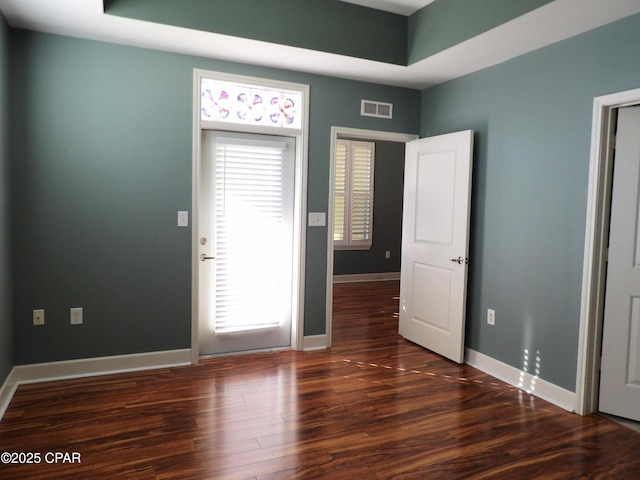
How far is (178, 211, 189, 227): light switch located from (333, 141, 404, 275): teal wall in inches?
168

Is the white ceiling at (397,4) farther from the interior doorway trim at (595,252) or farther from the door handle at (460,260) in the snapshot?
the door handle at (460,260)

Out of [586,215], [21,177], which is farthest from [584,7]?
[21,177]

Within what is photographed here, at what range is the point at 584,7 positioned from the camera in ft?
8.48

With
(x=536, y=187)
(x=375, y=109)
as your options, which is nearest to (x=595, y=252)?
(x=536, y=187)

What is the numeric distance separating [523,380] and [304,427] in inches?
70.3

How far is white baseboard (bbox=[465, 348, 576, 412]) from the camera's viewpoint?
316cm

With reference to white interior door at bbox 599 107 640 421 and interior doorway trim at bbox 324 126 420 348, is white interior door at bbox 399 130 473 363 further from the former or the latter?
white interior door at bbox 599 107 640 421

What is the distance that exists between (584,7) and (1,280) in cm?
392

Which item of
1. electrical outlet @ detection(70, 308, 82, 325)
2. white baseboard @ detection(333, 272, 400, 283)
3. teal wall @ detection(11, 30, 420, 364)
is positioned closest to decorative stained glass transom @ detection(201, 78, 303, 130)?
teal wall @ detection(11, 30, 420, 364)

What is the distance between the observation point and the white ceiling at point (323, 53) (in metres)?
2.72

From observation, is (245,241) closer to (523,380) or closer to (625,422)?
(523,380)

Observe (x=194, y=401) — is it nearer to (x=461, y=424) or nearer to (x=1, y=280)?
(x=1, y=280)

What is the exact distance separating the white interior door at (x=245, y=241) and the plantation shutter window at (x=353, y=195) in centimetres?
345

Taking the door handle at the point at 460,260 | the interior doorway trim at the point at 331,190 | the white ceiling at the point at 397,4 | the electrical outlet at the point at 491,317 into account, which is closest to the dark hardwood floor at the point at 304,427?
the electrical outlet at the point at 491,317
